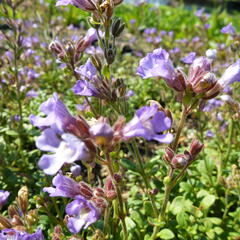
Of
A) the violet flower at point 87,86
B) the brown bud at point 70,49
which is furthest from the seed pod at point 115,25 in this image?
the brown bud at point 70,49

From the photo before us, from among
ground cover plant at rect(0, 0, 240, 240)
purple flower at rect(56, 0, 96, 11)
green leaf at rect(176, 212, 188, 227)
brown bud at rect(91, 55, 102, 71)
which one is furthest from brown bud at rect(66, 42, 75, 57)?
green leaf at rect(176, 212, 188, 227)

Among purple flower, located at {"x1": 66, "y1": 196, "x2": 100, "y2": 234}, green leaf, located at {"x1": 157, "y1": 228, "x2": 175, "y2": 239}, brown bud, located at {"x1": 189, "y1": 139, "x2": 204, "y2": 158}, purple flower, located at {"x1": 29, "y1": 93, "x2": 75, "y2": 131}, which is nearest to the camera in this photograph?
purple flower, located at {"x1": 29, "y1": 93, "x2": 75, "y2": 131}

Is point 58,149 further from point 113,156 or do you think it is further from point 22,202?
point 22,202

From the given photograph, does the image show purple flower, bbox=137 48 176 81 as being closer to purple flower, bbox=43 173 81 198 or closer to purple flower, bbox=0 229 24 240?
purple flower, bbox=43 173 81 198

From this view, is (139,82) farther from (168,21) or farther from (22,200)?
(168,21)

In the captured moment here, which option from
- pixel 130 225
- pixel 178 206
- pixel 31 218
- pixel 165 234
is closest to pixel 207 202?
pixel 178 206

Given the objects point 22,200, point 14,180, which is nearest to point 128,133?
point 22,200

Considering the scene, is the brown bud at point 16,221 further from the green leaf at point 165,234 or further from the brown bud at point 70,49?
the brown bud at point 70,49
